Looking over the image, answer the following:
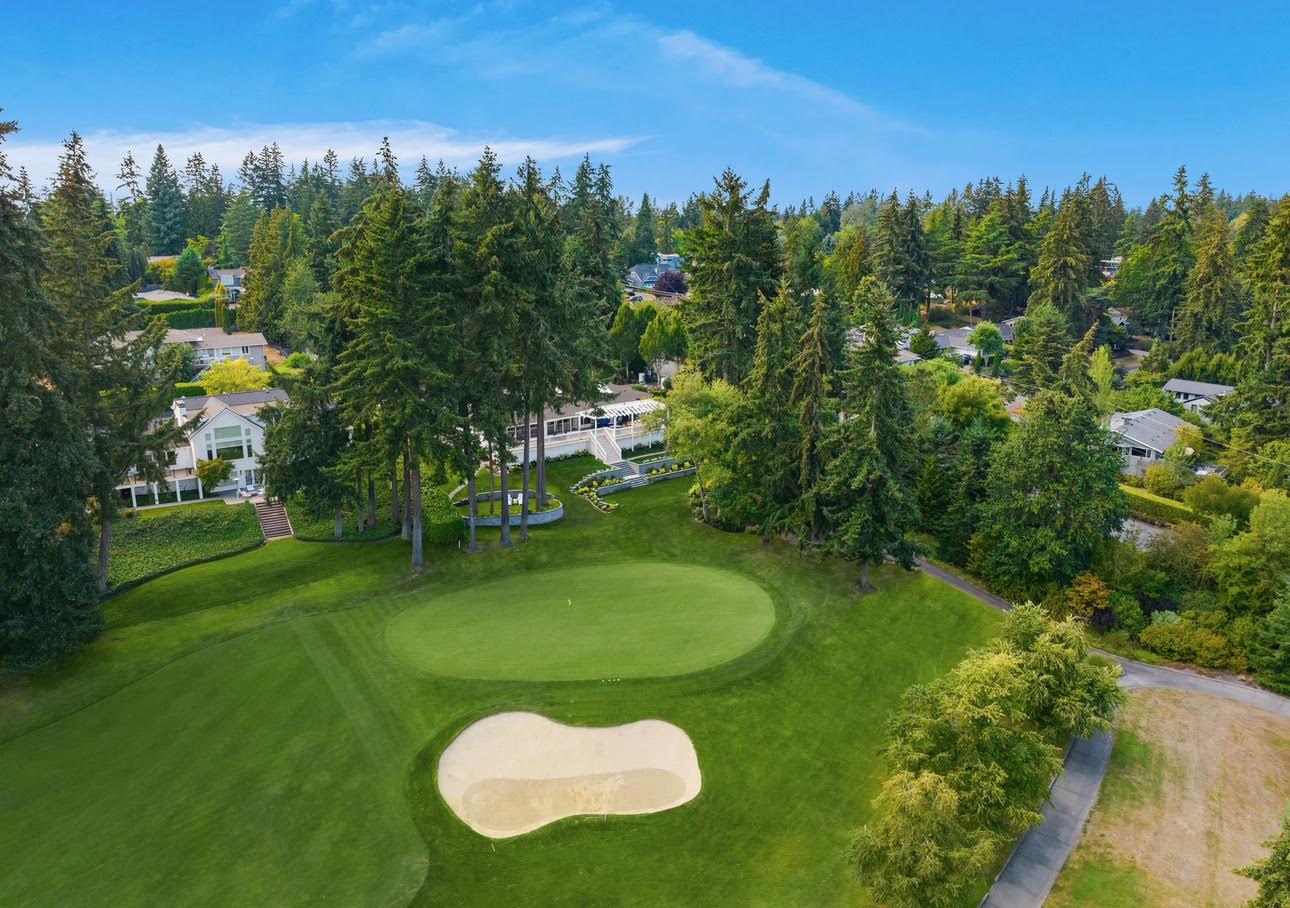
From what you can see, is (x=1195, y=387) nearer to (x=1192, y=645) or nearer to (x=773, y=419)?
(x=1192, y=645)

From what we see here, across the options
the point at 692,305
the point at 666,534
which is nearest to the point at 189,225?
the point at 692,305

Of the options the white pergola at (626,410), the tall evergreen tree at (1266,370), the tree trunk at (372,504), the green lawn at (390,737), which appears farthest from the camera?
the white pergola at (626,410)

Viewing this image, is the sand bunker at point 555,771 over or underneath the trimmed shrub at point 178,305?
underneath

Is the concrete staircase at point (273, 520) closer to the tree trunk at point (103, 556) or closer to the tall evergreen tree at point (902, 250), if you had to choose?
the tree trunk at point (103, 556)

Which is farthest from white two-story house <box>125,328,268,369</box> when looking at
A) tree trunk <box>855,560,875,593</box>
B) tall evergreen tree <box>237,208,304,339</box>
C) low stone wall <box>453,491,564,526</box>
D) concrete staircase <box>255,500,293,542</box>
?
tree trunk <box>855,560,875,593</box>

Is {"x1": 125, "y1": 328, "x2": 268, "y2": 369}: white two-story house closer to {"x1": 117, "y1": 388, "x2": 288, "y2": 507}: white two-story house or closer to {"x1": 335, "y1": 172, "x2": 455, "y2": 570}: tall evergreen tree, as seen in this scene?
{"x1": 117, "y1": 388, "x2": 288, "y2": 507}: white two-story house

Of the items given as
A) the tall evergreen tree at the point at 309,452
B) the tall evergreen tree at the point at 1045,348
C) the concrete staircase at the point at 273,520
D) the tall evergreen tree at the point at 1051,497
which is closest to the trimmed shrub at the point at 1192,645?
the tall evergreen tree at the point at 1051,497
